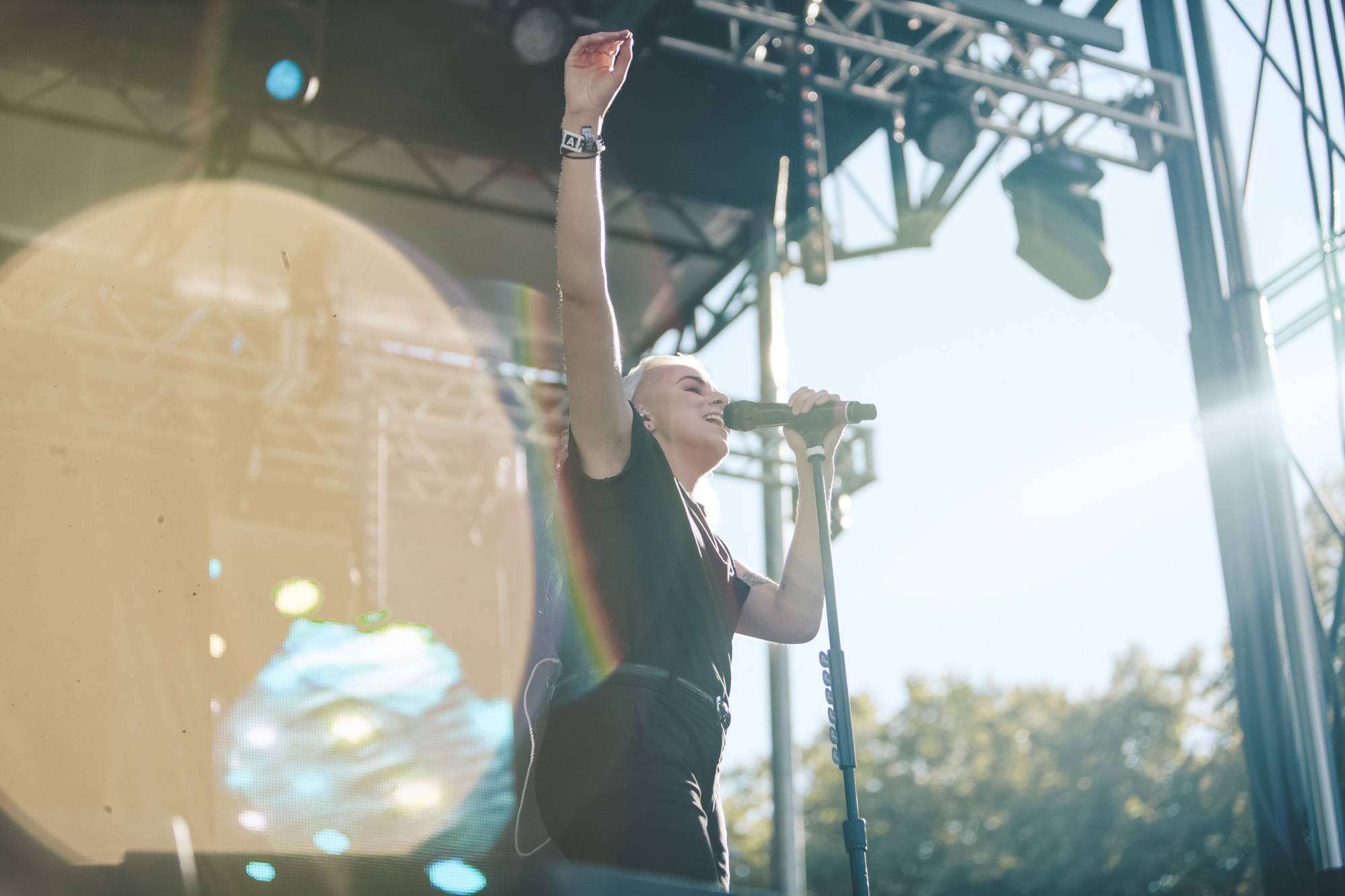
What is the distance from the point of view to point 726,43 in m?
6.79

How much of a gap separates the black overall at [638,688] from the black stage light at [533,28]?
390cm

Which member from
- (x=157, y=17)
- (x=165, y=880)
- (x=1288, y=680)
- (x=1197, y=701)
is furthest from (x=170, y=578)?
(x=1197, y=701)

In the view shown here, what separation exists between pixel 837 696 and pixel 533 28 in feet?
13.8

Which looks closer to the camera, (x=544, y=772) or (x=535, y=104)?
(x=544, y=772)

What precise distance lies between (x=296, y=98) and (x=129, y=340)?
6.79 feet

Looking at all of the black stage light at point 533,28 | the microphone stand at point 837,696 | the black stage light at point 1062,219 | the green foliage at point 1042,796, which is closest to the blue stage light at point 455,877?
the microphone stand at point 837,696

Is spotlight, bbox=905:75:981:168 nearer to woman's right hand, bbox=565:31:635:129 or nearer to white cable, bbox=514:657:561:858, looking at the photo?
woman's right hand, bbox=565:31:635:129

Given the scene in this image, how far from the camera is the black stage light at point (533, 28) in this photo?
555 centimetres

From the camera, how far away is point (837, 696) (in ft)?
6.88

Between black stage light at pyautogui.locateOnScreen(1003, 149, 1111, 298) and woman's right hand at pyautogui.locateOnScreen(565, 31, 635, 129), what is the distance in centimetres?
418

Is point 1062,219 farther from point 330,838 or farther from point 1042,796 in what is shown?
point 1042,796

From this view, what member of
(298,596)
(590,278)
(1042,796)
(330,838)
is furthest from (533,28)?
(1042,796)

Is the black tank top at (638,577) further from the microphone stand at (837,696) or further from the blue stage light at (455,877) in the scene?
the blue stage light at (455,877)

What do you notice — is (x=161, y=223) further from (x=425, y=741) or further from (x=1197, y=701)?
(x=1197, y=701)
